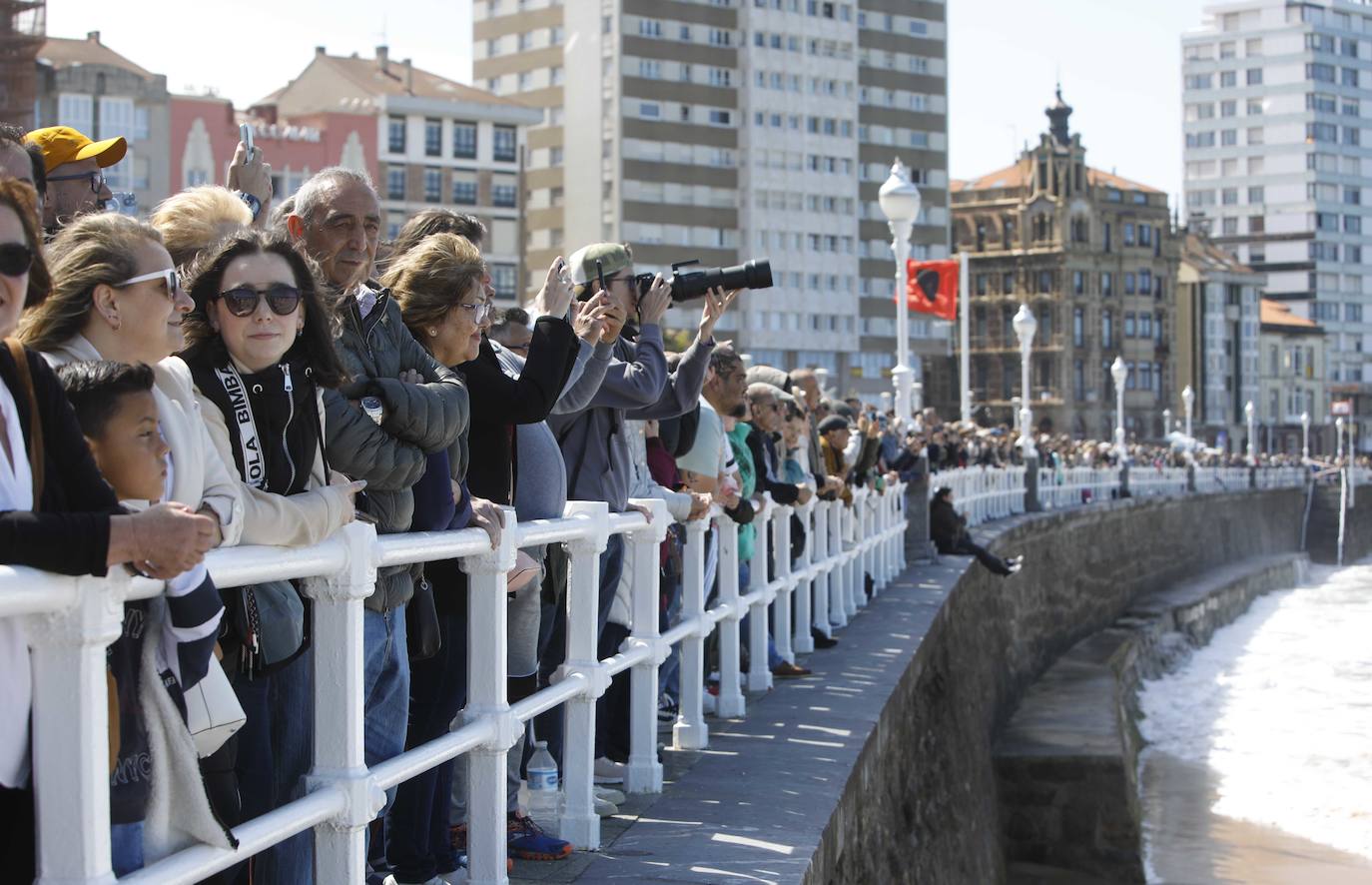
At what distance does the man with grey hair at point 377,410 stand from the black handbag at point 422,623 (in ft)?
0.36

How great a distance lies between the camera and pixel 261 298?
389 cm

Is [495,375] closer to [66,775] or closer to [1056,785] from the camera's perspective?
[66,775]

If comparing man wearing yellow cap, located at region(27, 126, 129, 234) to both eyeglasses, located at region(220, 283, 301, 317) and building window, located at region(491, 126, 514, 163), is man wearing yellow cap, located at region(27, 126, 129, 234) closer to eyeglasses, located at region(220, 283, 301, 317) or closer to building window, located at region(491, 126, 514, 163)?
eyeglasses, located at region(220, 283, 301, 317)

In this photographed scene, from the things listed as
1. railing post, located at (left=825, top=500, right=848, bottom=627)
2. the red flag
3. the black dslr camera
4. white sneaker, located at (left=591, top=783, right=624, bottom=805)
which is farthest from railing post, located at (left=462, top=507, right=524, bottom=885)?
the red flag

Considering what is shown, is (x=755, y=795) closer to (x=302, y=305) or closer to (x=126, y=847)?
(x=302, y=305)

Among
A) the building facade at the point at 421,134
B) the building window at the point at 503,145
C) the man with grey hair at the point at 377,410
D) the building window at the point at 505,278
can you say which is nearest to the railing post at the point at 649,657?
the man with grey hair at the point at 377,410

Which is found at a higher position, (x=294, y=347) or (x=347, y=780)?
(x=294, y=347)

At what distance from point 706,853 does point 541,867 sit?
20.0 inches

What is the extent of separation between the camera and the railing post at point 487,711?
14.7 ft

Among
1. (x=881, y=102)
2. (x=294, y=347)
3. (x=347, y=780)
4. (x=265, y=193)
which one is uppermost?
(x=881, y=102)

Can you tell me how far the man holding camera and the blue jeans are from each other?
3.40m

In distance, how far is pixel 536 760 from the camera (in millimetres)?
5727

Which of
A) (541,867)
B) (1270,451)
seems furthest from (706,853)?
(1270,451)

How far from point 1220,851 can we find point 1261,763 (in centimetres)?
629
